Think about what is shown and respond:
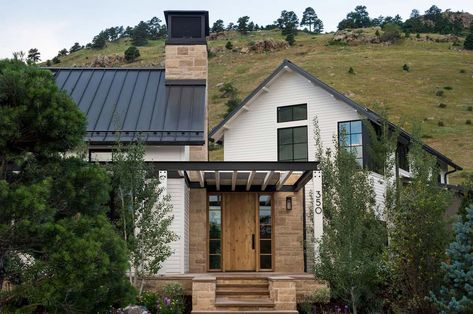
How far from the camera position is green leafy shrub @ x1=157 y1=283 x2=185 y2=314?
11.3 metres

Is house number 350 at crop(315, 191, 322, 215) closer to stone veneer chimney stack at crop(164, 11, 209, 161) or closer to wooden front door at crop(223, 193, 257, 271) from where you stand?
wooden front door at crop(223, 193, 257, 271)

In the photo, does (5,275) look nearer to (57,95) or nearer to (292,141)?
(57,95)

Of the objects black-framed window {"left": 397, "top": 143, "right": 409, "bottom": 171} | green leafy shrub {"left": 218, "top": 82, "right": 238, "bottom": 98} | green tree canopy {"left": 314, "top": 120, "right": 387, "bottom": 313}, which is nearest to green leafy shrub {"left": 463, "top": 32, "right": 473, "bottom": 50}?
green leafy shrub {"left": 218, "top": 82, "right": 238, "bottom": 98}

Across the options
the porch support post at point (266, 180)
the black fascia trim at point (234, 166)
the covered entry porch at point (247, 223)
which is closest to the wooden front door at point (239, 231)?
the covered entry porch at point (247, 223)

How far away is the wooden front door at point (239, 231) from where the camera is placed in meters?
16.8

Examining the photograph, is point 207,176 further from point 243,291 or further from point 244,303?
point 244,303

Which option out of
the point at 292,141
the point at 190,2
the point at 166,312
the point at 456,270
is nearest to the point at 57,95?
the point at 166,312

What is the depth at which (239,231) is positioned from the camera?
668 inches

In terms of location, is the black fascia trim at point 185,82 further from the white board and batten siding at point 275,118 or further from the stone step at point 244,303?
the stone step at point 244,303

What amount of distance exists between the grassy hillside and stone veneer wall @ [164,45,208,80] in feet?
68.6

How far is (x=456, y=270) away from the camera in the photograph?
9.79 metres

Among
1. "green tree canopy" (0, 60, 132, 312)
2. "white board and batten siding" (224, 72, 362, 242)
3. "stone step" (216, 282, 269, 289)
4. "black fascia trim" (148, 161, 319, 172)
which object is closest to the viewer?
"green tree canopy" (0, 60, 132, 312)

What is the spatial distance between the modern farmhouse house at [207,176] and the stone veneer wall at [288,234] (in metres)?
0.03

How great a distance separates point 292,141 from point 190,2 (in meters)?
6.87
